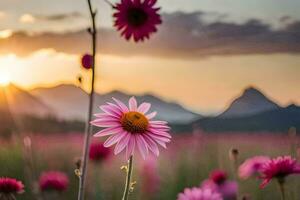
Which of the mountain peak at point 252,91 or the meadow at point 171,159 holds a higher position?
the mountain peak at point 252,91

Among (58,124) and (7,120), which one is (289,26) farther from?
(7,120)

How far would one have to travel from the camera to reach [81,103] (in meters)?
1.67

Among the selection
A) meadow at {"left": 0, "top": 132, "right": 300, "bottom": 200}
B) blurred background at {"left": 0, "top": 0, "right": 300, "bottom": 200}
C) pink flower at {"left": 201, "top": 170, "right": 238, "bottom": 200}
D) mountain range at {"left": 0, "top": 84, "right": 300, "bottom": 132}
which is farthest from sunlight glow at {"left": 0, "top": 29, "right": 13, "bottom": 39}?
pink flower at {"left": 201, "top": 170, "right": 238, "bottom": 200}

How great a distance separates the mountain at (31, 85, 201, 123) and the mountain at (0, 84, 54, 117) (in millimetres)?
17

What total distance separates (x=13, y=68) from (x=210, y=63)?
1.51 ft

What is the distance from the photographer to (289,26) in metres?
1.70

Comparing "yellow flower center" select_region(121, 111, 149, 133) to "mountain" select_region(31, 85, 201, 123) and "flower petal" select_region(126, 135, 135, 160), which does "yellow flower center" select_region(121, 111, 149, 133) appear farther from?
"mountain" select_region(31, 85, 201, 123)

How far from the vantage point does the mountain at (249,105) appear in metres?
1.69

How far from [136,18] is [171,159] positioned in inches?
26.3

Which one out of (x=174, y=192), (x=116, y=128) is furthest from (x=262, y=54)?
(x=116, y=128)

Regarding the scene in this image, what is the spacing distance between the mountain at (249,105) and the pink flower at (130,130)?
78 cm

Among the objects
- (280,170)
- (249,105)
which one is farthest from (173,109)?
(280,170)

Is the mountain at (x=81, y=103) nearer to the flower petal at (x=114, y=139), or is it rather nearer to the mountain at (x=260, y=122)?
the mountain at (x=260, y=122)

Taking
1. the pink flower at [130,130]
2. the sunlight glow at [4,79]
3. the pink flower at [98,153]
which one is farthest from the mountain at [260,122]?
the pink flower at [130,130]
